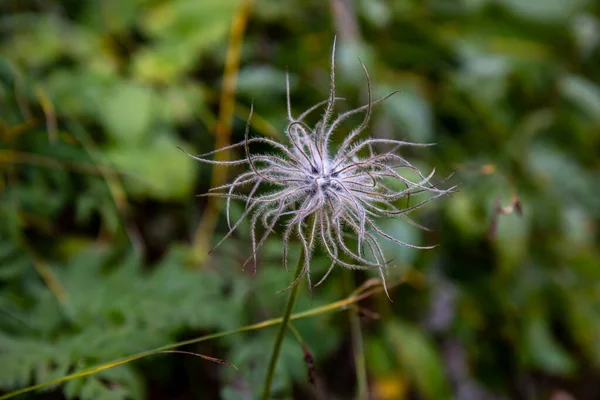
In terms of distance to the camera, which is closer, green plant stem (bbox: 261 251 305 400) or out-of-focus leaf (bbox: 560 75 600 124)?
green plant stem (bbox: 261 251 305 400)

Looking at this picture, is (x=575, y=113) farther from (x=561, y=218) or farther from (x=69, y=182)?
(x=69, y=182)

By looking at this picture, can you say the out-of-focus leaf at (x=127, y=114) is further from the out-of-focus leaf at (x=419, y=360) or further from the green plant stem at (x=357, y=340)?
the out-of-focus leaf at (x=419, y=360)

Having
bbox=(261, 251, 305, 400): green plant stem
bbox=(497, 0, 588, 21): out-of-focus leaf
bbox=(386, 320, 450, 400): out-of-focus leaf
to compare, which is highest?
bbox=(261, 251, 305, 400): green plant stem

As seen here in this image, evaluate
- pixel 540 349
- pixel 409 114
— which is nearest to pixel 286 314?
pixel 409 114

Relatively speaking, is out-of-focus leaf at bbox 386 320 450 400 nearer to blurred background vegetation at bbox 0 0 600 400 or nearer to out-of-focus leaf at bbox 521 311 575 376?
blurred background vegetation at bbox 0 0 600 400

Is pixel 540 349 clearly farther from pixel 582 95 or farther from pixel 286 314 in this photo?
pixel 286 314

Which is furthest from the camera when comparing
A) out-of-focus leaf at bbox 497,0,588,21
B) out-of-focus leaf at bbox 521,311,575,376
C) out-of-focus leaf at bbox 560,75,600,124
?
out-of-focus leaf at bbox 497,0,588,21

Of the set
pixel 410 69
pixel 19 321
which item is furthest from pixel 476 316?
pixel 19 321

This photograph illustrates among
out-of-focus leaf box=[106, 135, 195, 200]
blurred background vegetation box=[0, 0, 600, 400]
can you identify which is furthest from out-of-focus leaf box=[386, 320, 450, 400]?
out-of-focus leaf box=[106, 135, 195, 200]

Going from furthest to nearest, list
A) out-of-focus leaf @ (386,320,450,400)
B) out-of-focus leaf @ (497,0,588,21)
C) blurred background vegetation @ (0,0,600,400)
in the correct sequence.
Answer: out-of-focus leaf @ (497,0,588,21) < out-of-focus leaf @ (386,320,450,400) < blurred background vegetation @ (0,0,600,400)
